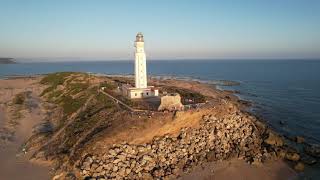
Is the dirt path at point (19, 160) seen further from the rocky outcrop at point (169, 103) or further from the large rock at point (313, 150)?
the large rock at point (313, 150)

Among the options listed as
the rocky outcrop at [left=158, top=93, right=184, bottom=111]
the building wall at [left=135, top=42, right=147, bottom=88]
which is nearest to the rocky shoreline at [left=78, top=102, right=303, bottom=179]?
the rocky outcrop at [left=158, top=93, right=184, bottom=111]

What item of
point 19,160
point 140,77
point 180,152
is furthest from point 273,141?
point 19,160

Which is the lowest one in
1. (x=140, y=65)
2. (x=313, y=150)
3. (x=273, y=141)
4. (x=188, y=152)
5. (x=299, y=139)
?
(x=313, y=150)

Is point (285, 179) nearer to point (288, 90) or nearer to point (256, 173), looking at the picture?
point (256, 173)

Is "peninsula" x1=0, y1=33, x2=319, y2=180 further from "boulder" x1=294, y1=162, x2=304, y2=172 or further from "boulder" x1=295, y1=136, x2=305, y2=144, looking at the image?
"boulder" x1=295, y1=136, x2=305, y2=144

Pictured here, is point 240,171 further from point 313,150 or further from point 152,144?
point 313,150

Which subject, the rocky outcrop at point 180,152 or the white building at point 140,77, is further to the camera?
the white building at point 140,77

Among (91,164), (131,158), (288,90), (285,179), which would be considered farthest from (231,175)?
(288,90)

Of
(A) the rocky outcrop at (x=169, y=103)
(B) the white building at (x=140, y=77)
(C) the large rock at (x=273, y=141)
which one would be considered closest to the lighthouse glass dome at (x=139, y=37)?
(B) the white building at (x=140, y=77)

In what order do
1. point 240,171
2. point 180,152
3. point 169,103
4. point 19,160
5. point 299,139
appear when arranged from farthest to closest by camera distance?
1. point 299,139
2. point 169,103
3. point 19,160
4. point 180,152
5. point 240,171
